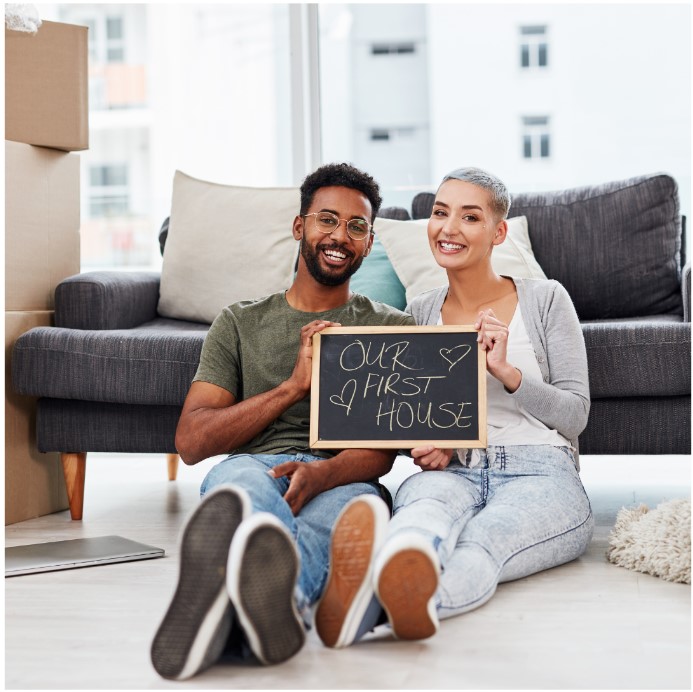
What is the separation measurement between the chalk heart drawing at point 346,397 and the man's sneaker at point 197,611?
583 millimetres

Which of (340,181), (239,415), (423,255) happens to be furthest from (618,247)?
(239,415)

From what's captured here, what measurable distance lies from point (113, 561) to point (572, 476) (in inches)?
36.6

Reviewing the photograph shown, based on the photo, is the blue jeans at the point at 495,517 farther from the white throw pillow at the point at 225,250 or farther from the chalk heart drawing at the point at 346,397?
the white throw pillow at the point at 225,250

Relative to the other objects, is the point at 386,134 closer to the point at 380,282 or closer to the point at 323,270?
the point at 380,282

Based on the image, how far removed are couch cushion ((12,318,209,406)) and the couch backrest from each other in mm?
1088

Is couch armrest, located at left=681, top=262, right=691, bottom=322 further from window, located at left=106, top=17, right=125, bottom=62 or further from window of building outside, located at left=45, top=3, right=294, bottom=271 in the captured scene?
window, located at left=106, top=17, right=125, bottom=62

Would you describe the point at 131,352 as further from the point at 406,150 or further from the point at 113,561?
the point at 406,150

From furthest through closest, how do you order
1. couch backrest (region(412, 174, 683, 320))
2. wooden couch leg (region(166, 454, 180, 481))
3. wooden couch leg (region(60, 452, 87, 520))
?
1. wooden couch leg (region(166, 454, 180, 481))
2. couch backrest (region(412, 174, 683, 320))
3. wooden couch leg (region(60, 452, 87, 520))

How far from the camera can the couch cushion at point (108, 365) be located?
225cm

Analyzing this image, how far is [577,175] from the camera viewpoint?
3.46 meters

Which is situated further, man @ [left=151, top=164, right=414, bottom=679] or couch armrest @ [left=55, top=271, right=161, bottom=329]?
couch armrest @ [left=55, top=271, right=161, bottom=329]

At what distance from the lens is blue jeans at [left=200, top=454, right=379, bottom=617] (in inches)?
54.9

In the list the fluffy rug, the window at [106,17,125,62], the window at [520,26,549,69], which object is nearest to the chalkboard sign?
the fluffy rug

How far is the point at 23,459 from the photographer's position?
2.38 meters
